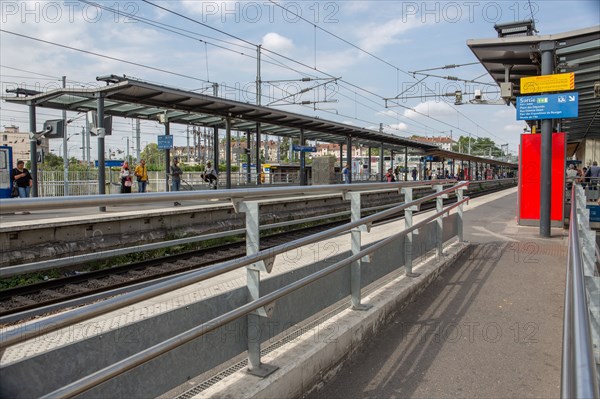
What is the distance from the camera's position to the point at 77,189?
2398 cm

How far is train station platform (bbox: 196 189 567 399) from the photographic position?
298 cm

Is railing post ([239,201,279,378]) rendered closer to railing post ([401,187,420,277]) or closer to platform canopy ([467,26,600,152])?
railing post ([401,187,420,277])

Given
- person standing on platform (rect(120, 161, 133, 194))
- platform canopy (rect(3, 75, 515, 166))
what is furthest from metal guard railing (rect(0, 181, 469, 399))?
person standing on platform (rect(120, 161, 133, 194))

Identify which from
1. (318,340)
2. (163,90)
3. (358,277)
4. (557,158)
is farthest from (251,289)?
(163,90)

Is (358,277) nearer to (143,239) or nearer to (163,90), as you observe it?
(143,239)

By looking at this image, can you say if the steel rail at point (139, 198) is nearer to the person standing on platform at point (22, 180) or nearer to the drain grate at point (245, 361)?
the drain grate at point (245, 361)

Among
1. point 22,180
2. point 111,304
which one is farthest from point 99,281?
point 22,180

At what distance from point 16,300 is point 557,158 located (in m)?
10.5

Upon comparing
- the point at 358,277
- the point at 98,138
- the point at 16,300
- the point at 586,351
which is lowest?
the point at 16,300

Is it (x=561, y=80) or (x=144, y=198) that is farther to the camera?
(x=561, y=80)

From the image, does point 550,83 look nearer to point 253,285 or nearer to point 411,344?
point 411,344

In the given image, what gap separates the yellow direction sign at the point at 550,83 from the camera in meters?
9.41

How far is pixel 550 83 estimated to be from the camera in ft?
31.3

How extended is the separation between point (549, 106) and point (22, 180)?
13.8 meters
